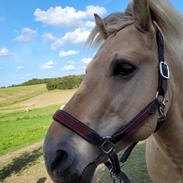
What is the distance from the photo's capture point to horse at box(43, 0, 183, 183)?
1.88m

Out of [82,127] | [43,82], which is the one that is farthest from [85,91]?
[43,82]

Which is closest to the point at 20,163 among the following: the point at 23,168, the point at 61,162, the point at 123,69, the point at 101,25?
the point at 23,168

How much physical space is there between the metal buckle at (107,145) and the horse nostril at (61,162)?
0.79 feet

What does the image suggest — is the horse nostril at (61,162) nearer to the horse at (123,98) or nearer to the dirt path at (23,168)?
the horse at (123,98)

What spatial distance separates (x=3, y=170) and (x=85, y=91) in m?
6.14

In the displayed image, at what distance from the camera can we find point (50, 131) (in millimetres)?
1913

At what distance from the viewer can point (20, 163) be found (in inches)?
312

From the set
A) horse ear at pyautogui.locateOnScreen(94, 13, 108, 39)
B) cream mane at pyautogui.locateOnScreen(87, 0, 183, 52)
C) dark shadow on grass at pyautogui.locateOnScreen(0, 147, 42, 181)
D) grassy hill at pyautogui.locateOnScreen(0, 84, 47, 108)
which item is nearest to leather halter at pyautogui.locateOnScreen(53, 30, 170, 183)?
cream mane at pyautogui.locateOnScreen(87, 0, 183, 52)

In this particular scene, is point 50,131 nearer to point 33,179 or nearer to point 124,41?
point 124,41

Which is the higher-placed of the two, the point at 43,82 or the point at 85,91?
the point at 85,91

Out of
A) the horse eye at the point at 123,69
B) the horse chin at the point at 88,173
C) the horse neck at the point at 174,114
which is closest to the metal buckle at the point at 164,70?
the horse neck at the point at 174,114

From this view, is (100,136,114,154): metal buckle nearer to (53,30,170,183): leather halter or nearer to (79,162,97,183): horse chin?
(53,30,170,183): leather halter

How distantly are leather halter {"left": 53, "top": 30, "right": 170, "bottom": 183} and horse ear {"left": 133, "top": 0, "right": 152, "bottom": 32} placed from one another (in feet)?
0.41

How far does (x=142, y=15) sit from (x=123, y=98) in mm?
631
